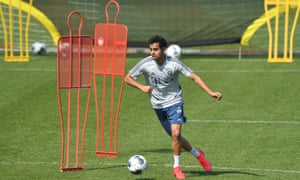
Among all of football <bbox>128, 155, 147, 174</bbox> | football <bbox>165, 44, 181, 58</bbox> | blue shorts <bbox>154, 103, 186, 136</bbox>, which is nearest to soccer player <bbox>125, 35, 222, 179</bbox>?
blue shorts <bbox>154, 103, 186, 136</bbox>

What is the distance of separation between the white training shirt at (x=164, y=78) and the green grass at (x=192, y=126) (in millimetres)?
1138

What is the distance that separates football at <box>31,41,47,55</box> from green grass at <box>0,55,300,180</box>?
6.35ft

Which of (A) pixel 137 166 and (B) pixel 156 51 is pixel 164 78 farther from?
(A) pixel 137 166

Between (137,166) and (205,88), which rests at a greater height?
(205,88)

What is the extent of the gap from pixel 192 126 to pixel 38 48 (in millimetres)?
11524

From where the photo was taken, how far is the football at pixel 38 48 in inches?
1149

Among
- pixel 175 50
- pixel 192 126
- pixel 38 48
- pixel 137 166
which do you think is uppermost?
pixel 175 50

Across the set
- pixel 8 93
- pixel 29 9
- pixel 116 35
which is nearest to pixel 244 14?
pixel 29 9

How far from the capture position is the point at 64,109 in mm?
20875

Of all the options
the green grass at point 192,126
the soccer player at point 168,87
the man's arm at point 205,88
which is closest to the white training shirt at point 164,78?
the soccer player at point 168,87

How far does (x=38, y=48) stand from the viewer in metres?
29.2

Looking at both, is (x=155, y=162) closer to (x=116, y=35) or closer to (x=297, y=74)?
(x=116, y=35)

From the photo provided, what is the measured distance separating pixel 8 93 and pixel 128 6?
706 cm

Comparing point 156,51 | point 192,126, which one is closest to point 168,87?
point 156,51
